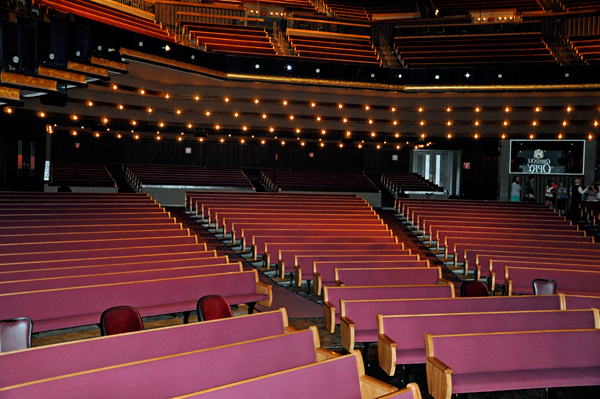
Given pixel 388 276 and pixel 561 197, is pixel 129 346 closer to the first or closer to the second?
pixel 388 276

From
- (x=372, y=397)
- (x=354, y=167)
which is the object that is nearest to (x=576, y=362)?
(x=372, y=397)

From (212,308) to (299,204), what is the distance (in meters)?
7.69

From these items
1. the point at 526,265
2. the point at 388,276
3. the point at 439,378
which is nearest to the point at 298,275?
the point at 388,276

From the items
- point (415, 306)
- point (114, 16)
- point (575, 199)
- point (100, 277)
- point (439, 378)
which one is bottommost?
point (439, 378)

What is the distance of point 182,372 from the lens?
3457 millimetres

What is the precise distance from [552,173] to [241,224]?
477 inches

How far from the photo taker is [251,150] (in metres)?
22.6

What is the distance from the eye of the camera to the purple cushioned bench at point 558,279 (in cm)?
714

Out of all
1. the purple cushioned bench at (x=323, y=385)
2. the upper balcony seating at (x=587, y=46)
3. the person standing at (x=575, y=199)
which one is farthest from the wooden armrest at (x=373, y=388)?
the upper balcony seating at (x=587, y=46)

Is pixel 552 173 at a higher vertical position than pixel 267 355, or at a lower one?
higher

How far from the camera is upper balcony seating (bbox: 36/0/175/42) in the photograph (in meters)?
12.6

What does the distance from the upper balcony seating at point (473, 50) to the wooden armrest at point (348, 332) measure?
430 inches

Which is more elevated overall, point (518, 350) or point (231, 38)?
point (231, 38)

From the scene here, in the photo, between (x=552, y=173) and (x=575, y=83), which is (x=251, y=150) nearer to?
(x=552, y=173)
